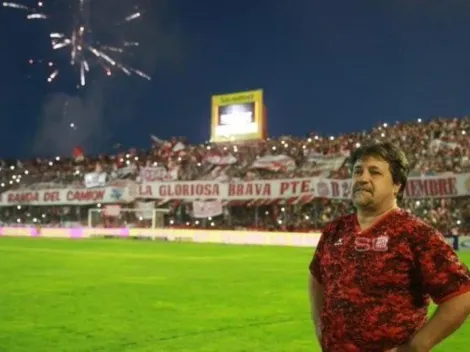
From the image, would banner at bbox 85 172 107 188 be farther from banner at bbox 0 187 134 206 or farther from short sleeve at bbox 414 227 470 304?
short sleeve at bbox 414 227 470 304

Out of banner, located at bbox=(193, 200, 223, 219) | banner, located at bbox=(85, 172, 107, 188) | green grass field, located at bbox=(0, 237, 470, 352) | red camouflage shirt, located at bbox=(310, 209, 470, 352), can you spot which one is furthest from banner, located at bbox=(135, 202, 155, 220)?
red camouflage shirt, located at bbox=(310, 209, 470, 352)

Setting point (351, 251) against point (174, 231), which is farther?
point (174, 231)

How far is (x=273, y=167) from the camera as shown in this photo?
4712 centimetres

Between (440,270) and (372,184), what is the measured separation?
1.83 feet

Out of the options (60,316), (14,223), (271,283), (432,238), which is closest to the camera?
(432,238)

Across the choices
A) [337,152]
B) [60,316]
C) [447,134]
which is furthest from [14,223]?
[60,316]

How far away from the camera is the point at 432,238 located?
11.9ft

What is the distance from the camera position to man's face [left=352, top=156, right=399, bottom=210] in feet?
12.5

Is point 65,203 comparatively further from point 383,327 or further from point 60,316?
point 383,327

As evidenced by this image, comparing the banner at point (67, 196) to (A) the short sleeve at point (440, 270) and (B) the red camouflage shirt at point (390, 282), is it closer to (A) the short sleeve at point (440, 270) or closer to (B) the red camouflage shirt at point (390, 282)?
(B) the red camouflage shirt at point (390, 282)

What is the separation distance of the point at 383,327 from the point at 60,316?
8.92 metres

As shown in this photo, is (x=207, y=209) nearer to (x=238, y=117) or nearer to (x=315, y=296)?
(x=238, y=117)

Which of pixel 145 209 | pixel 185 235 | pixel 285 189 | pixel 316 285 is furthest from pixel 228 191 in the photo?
pixel 316 285

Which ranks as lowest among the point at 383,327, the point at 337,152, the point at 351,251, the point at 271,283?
the point at 271,283
